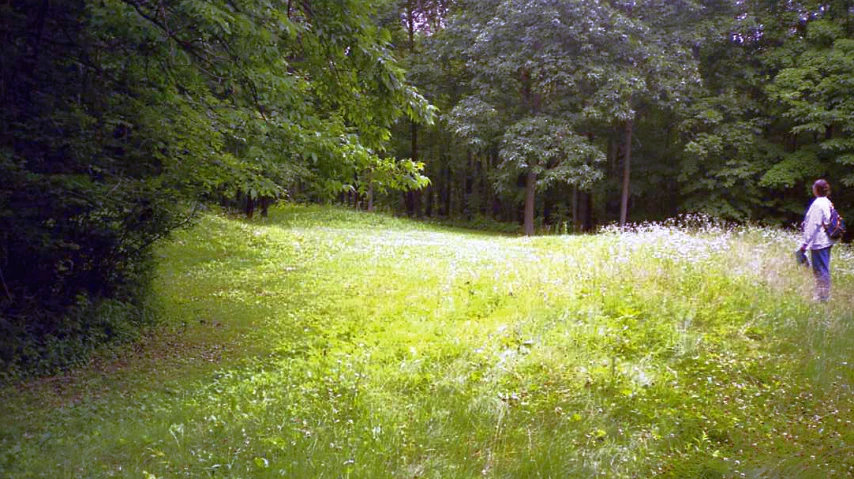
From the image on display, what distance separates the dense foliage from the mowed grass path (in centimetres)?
103

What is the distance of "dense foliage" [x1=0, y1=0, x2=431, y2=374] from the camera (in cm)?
512

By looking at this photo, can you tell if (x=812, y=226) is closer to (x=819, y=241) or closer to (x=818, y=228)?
(x=818, y=228)

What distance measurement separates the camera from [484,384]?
4.75 meters

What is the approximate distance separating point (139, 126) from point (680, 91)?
2228 cm

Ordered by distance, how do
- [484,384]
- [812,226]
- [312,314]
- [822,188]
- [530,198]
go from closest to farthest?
[484,384] < [312,314] < [812,226] < [822,188] < [530,198]

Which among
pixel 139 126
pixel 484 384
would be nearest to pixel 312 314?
pixel 139 126

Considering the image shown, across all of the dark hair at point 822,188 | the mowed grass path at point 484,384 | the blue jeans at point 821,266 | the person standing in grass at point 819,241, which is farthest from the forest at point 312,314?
the dark hair at point 822,188

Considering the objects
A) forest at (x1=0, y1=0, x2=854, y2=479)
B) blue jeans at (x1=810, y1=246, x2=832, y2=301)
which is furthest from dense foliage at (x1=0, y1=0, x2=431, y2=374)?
blue jeans at (x1=810, y1=246, x2=832, y2=301)

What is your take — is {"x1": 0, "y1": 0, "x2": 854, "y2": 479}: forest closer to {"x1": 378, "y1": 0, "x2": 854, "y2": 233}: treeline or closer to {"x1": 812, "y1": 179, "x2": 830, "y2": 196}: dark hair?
{"x1": 812, "y1": 179, "x2": 830, "y2": 196}: dark hair

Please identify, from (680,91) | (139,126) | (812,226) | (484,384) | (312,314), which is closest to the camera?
(484,384)

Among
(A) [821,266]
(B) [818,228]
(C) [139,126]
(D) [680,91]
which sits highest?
(D) [680,91]

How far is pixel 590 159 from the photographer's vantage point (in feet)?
78.5

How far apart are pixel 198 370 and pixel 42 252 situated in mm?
1896

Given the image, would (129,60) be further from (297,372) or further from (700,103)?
(700,103)
